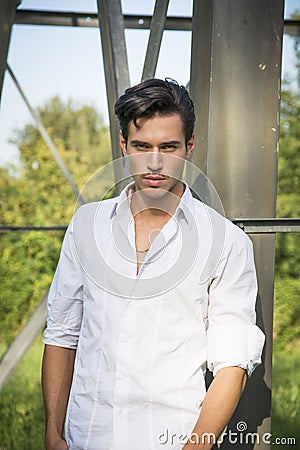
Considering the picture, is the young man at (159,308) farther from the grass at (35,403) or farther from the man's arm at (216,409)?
the grass at (35,403)

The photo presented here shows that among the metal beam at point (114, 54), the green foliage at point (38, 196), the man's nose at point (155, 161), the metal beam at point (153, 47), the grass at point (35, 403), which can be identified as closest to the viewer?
the man's nose at point (155, 161)

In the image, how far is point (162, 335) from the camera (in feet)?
6.53

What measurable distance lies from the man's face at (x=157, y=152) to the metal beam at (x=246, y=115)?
2.02 feet

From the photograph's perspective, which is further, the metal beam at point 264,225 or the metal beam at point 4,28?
the metal beam at point 4,28

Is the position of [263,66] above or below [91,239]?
above

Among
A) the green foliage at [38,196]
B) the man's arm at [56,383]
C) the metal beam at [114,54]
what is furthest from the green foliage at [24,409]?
the man's arm at [56,383]

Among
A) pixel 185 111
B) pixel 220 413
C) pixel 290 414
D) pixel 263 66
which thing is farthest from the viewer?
pixel 290 414

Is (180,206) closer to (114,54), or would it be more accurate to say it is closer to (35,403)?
(114,54)

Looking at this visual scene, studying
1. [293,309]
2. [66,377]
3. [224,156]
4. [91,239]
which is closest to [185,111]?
[91,239]

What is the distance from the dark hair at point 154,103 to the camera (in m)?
2.05

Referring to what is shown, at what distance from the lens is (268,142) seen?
8.77ft

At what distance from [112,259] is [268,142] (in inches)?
33.3

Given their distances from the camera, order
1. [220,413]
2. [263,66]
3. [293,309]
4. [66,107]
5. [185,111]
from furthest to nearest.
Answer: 1. [66,107]
2. [293,309]
3. [263,66]
4. [185,111]
5. [220,413]

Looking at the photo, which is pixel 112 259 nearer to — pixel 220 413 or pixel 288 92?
pixel 220 413
